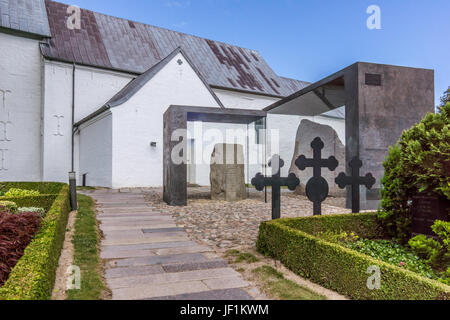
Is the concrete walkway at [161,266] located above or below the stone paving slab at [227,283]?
above

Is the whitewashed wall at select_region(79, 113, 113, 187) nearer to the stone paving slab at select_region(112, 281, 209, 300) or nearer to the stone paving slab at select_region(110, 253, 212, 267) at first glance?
the stone paving slab at select_region(110, 253, 212, 267)

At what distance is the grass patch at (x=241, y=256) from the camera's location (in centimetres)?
401

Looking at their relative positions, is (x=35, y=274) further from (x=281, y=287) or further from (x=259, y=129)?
(x=259, y=129)

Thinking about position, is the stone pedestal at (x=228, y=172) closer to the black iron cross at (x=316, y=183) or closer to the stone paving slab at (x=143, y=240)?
the stone paving slab at (x=143, y=240)

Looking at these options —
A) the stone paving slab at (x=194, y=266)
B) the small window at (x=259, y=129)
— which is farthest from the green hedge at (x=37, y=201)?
the small window at (x=259, y=129)

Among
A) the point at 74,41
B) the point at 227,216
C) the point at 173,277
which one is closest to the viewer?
the point at 173,277

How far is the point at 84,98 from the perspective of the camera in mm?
16031

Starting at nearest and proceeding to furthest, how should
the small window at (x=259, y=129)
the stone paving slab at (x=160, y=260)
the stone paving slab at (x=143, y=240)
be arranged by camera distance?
the stone paving slab at (x=160, y=260) < the stone paving slab at (x=143, y=240) < the small window at (x=259, y=129)

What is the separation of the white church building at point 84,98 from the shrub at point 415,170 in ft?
35.8

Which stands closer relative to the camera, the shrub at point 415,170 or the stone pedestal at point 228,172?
the shrub at point 415,170

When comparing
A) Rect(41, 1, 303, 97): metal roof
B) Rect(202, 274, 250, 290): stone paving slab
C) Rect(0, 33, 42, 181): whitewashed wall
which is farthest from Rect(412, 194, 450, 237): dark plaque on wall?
Rect(0, 33, 42, 181): whitewashed wall

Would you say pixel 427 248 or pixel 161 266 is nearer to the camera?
pixel 427 248

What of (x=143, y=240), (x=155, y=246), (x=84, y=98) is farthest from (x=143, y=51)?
(x=155, y=246)

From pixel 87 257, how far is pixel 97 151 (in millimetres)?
11166
